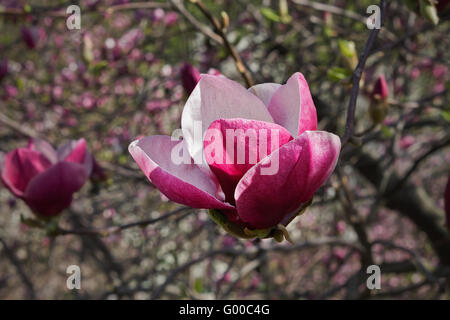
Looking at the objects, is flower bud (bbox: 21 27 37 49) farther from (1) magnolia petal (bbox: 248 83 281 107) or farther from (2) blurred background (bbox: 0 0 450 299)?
(1) magnolia petal (bbox: 248 83 281 107)

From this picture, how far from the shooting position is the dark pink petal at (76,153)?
869mm

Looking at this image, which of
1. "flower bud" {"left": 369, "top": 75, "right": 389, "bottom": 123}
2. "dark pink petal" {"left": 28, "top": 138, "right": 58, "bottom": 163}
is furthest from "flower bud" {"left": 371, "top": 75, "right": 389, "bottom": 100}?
"dark pink petal" {"left": 28, "top": 138, "right": 58, "bottom": 163}

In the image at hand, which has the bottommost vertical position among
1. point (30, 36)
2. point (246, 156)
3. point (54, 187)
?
point (54, 187)

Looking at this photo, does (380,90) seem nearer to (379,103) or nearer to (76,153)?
(379,103)

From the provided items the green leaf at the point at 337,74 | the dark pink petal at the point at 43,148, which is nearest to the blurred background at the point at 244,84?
the green leaf at the point at 337,74

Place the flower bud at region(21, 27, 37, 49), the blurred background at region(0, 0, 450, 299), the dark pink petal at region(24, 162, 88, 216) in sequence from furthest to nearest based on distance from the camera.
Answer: the flower bud at region(21, 27, 37, 49), the blurred background at region(0, 0, 450, 299), the dark pink petal at region(24, 162, 88, 216)

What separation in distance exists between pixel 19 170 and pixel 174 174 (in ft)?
1.46

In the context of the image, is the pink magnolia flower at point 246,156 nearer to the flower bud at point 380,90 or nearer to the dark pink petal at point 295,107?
the dark pink petal at point 295,107

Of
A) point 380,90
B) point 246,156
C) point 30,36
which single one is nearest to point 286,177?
Answer: point 246,156

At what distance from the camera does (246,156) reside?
463mm

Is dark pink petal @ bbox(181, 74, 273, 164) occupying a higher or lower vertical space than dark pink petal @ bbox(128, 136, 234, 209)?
higher

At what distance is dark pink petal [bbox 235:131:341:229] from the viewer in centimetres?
44

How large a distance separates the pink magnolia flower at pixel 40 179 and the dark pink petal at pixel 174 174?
1.14ft

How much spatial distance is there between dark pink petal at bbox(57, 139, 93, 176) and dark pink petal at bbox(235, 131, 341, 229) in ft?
1.66
